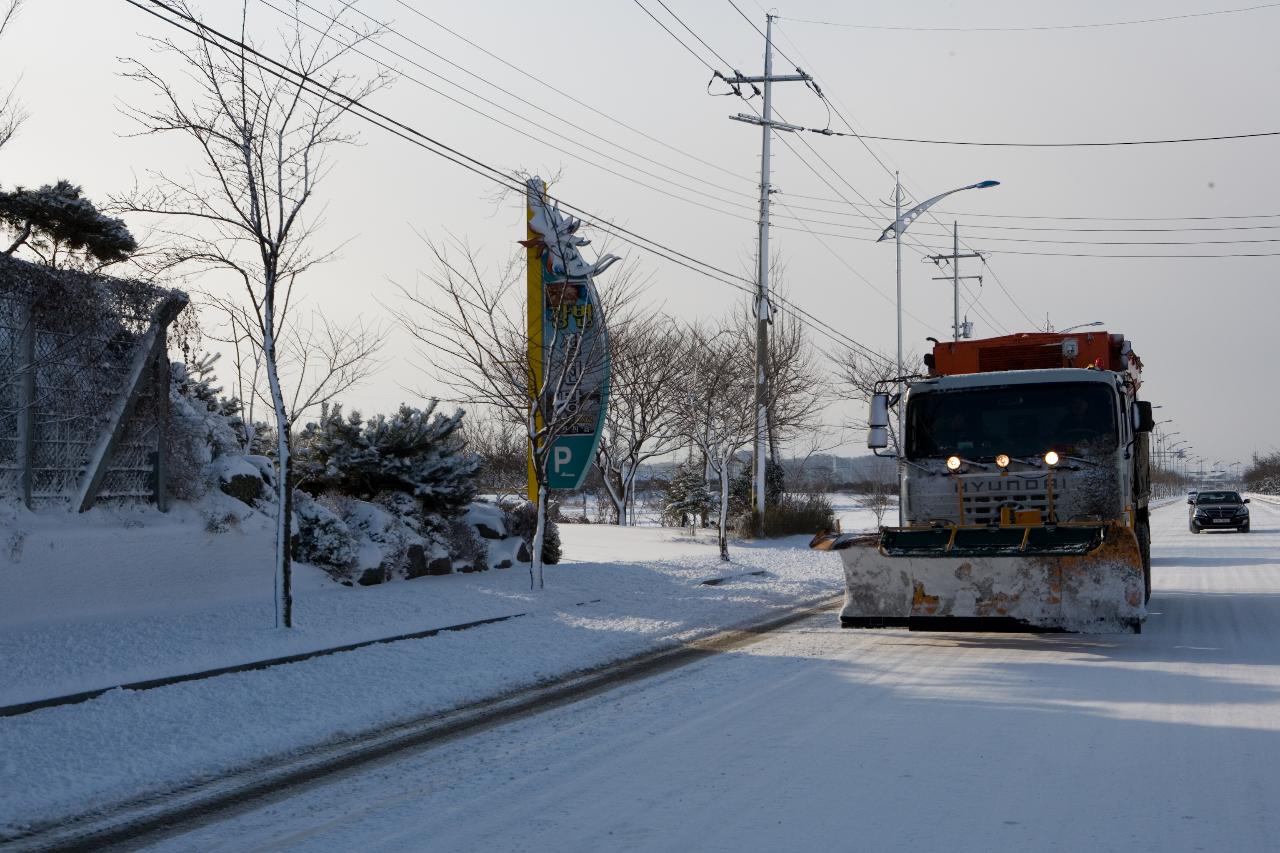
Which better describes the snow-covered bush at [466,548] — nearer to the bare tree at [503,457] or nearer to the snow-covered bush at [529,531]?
the snow-covered bush at [529,531]

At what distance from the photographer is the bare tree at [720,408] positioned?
24.6 meters

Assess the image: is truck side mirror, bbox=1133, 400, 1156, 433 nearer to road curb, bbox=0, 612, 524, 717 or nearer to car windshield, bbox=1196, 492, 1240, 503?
road curb, bbox=0, 612, 524, 717

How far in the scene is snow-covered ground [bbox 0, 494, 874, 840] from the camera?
24.5 ft

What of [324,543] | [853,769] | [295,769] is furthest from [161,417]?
[853,769]

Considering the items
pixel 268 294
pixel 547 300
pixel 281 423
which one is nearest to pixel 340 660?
pixel 281 423

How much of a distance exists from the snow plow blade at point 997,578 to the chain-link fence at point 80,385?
26.4ft

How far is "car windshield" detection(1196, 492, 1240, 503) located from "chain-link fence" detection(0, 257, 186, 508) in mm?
37545

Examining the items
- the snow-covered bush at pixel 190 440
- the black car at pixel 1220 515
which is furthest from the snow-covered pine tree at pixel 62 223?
the black car at pixel 1220 515

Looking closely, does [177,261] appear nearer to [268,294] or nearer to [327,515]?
[268,294]

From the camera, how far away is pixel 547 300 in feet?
66.3

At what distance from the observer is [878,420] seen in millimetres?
13094

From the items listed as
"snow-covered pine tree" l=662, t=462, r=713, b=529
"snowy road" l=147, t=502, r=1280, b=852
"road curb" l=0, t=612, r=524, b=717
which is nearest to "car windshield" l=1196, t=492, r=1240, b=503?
"snow-covered pine tree" l=662, t=462, r=713, b=529

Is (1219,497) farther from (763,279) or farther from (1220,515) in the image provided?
(763,279)

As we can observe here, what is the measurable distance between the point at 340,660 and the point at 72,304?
5036mm
